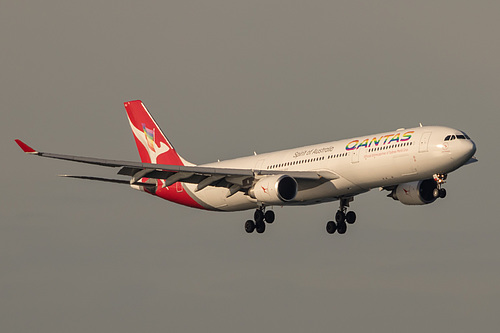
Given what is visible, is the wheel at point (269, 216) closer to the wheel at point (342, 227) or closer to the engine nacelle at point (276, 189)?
the engine nacelle at point (276, 189)

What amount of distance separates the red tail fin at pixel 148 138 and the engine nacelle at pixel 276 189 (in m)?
15.5

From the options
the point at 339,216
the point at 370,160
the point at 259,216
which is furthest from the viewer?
the point at 339,216

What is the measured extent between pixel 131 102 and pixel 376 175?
26.8m

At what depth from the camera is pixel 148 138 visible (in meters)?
81.6

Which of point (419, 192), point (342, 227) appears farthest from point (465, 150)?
point (342, 227)

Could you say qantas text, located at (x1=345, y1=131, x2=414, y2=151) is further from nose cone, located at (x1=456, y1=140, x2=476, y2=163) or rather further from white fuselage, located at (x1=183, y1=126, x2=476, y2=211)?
nose cone, located at (x1=456, y1=140, x2=476, y2=163)

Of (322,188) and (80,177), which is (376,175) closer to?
(322,188)

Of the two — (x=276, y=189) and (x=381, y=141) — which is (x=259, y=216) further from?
(x=381, y=141)

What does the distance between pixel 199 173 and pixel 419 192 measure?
14410 millimetres

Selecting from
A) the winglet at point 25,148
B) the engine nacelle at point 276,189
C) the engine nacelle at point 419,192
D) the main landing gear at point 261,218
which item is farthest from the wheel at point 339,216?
the winglet at point 25,148

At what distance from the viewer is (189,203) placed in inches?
2995

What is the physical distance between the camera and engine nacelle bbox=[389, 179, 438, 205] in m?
69.2

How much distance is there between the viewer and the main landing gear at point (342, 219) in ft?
234

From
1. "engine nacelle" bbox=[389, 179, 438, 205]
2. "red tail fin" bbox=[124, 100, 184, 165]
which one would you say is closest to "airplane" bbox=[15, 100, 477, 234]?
"engine nacelle" bbox=[389, 179, 438, 205]
